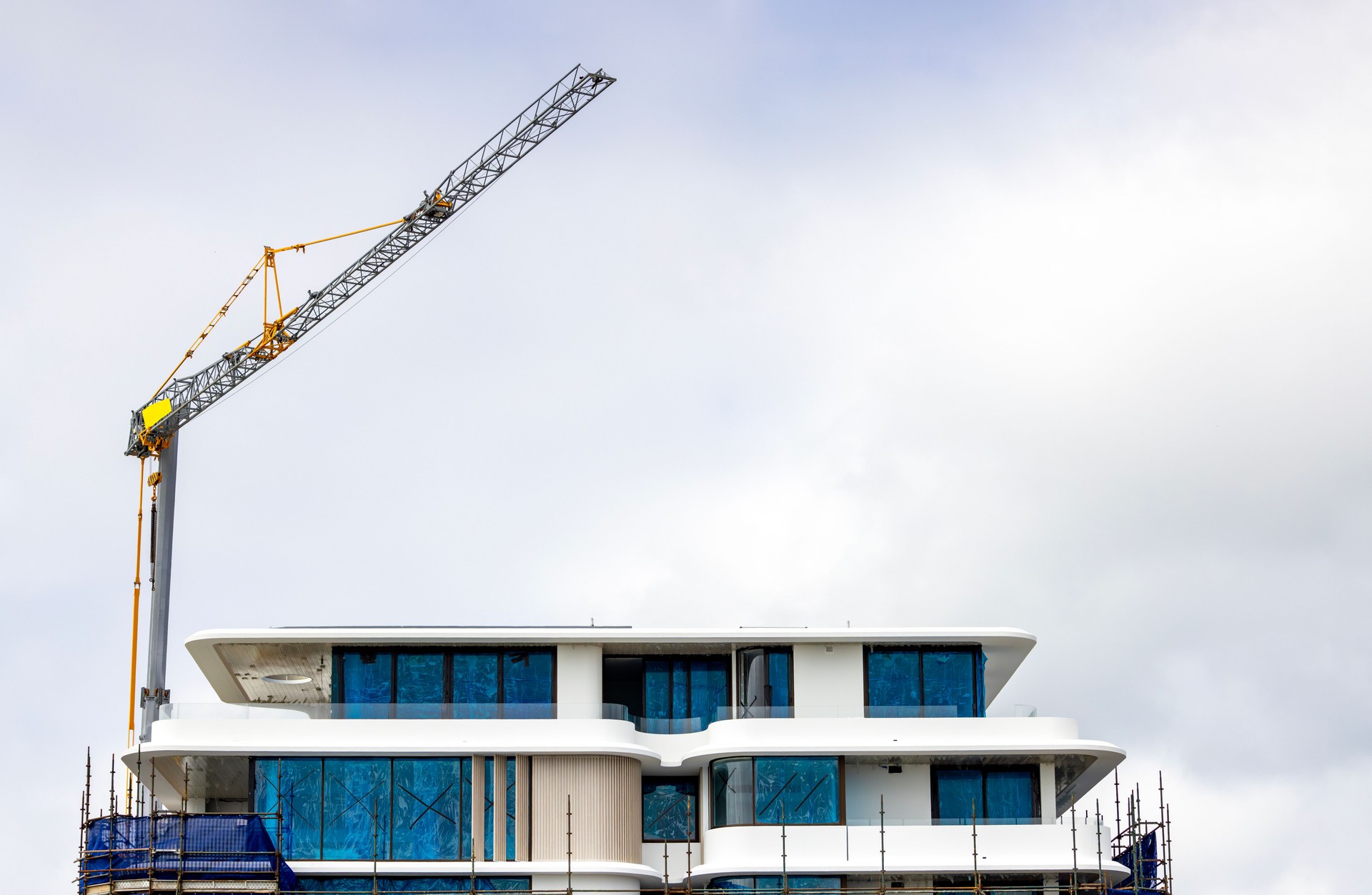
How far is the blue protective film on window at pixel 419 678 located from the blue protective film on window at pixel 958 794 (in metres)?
13.7

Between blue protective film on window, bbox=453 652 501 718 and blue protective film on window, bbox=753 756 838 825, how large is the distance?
759 centimetres

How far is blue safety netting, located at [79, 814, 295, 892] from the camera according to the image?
172 ft

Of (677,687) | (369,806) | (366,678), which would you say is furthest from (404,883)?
(677,687)

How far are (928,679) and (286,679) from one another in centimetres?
1829

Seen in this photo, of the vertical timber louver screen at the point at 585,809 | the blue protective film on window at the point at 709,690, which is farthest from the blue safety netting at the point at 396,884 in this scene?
the blue protective film on window at the point at 709,690

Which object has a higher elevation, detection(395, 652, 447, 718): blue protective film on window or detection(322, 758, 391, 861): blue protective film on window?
detection(395, 652, 447, 718): blue protective film on window

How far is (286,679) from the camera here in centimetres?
6078

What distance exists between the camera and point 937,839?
182ft

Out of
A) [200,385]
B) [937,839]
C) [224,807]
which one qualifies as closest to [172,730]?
[224,807]

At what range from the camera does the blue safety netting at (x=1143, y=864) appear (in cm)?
5756

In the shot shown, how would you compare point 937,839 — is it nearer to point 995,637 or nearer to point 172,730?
point 995,637

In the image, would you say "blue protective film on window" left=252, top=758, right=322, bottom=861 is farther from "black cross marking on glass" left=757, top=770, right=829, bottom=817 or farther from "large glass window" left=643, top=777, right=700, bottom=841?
"black cross marking on glass" left=757, top=770, right=829, bottom=817

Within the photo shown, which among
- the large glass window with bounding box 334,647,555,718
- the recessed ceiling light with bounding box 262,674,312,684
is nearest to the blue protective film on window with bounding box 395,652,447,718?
the large glass window with bounding box 334,647,555,718

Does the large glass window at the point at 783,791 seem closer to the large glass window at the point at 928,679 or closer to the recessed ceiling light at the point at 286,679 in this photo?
the large glass window at the point at 928,679
